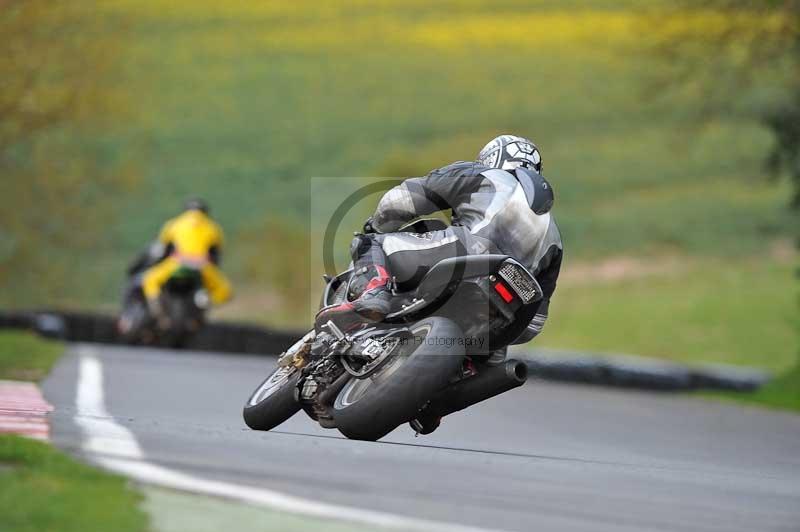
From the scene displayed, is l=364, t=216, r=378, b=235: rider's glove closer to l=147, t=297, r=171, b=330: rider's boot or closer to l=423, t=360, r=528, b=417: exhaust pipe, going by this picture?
l=423, t=360, r=528, b=417: exhaust pipe

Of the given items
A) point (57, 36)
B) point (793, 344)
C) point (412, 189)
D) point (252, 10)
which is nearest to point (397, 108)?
point (252, 10)

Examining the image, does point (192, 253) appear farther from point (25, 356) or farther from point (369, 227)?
point (369, 227)

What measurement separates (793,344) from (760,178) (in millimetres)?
13847

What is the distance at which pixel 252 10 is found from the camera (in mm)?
58469

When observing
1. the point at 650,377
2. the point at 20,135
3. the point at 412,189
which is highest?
the point at 412,189

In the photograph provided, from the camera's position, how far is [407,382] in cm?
705

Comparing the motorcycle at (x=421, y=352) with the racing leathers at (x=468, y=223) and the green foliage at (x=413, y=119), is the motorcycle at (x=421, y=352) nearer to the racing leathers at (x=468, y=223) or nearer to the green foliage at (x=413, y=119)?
the racing leathers at (x=468, y=223)

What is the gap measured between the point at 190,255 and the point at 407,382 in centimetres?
1138

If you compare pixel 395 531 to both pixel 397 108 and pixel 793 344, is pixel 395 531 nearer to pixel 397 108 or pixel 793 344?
pixel 793 344

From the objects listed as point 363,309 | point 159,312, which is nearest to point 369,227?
point 363,309

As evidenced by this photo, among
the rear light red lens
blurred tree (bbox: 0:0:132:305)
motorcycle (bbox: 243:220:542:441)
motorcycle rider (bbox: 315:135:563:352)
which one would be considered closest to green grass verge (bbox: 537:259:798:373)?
blurred tree (bbox: 0:0:132:305)

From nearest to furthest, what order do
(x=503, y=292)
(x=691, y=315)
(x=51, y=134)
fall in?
(x=503, y=292) < (x=51, y=134) < (x=691, y=315)

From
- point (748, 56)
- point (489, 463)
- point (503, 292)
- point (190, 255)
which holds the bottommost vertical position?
point (190, 255)

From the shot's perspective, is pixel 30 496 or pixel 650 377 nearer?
pixel 30 496
